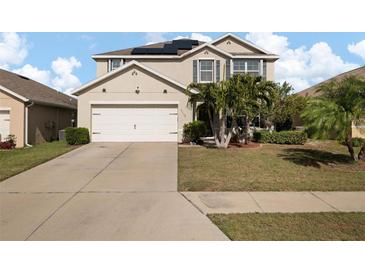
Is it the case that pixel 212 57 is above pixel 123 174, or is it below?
above

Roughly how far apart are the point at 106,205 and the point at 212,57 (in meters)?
16.4

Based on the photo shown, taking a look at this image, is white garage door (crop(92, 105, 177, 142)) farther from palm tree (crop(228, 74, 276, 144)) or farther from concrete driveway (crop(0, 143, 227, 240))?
concrete driveway (crop(0, 143, 227, 240))

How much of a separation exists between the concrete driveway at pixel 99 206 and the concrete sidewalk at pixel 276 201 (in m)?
0.43

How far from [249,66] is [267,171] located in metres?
13.1

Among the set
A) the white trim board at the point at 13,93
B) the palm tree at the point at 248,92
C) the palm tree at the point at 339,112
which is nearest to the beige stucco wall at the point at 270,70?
the palm tree at the point at 248,92

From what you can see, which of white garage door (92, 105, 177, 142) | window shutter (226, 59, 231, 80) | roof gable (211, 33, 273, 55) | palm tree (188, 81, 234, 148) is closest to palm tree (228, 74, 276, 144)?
palm tree (188, 81, 234, 148)

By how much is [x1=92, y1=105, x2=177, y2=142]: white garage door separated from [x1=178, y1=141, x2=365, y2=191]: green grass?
4513 millimetres

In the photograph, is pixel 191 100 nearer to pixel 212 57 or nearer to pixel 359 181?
pixel 212 57

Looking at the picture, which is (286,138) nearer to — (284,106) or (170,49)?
(284,106)

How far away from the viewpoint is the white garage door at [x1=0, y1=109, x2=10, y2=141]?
54.2 ft

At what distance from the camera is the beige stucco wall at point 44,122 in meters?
17.4

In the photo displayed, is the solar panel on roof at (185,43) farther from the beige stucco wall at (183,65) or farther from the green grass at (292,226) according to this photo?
the green grass at (292,226)
